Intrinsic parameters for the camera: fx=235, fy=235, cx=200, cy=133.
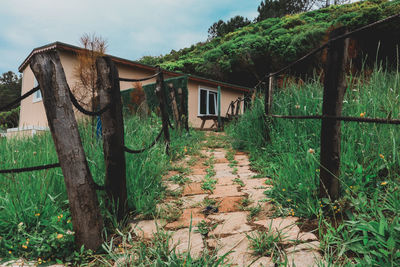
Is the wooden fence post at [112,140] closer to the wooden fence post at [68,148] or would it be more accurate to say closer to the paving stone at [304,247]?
the wooden fence post at [68,148]

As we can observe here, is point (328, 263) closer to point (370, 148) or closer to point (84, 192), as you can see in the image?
point (370, 148)

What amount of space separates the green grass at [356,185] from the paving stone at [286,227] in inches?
3.4

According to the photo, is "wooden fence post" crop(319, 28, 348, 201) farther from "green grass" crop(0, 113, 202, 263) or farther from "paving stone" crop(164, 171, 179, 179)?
"paving stone" crop(164, 171, 179, 179)

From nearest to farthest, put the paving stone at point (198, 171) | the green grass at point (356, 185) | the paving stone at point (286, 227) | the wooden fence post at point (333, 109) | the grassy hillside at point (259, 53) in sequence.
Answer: the green grass at point (356, 185) → the paving stone at point (286, 227) → the wooden fence post at point (333, 109) → the paving stone at point (198, 171) → the grassy hillside at point (259, 53)

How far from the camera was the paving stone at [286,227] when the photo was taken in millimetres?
1396

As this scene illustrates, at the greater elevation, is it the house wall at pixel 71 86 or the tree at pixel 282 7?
the tree at pixel 282 7

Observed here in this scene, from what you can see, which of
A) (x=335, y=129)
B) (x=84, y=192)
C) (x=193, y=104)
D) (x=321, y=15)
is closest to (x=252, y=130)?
(x=335, y=129)

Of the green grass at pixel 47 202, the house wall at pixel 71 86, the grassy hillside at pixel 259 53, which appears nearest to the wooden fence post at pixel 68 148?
the green grass at pixel 47 202

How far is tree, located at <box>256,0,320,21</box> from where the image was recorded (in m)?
32.5

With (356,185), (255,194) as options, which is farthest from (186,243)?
(356,185)

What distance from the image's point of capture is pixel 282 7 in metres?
33.6

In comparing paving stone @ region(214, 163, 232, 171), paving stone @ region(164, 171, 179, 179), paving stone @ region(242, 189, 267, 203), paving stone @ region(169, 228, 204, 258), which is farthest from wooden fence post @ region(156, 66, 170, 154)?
paving stone @ region(169, 228, 204, 258)

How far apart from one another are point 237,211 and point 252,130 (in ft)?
8.05

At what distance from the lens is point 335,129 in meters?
1.54
